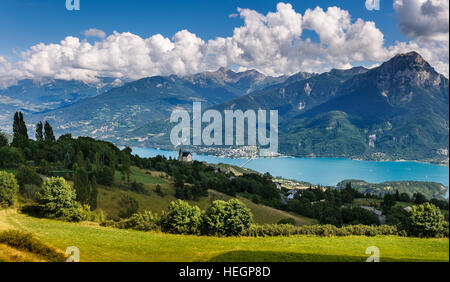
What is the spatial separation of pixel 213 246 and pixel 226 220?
3680mm

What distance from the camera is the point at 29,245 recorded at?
1255cm

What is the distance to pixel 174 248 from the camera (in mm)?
15609

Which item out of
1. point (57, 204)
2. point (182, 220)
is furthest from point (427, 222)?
point (57, 204)

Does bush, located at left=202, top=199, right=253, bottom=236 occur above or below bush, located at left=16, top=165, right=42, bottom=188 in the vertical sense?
below

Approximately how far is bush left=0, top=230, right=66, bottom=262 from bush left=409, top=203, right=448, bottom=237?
20.3 meters

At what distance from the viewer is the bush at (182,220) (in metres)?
20.4

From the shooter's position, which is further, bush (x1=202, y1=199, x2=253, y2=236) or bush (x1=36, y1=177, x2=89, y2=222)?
bush (x1=36, y1=177, x2=89, y2=222)

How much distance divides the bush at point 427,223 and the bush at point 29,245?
2033 cm

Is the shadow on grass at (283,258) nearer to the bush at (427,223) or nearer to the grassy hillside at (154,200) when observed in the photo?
the bush at (427,223)

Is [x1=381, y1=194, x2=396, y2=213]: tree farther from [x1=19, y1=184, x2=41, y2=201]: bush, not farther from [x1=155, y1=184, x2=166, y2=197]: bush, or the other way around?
[x1=19, y1=184, x2=41, y2=201]: bush

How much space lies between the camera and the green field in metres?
13.5

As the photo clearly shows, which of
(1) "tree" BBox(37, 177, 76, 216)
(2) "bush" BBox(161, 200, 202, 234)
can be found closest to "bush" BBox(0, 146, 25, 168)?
(1) "tree" BBox(37, 177, 76, 216)
